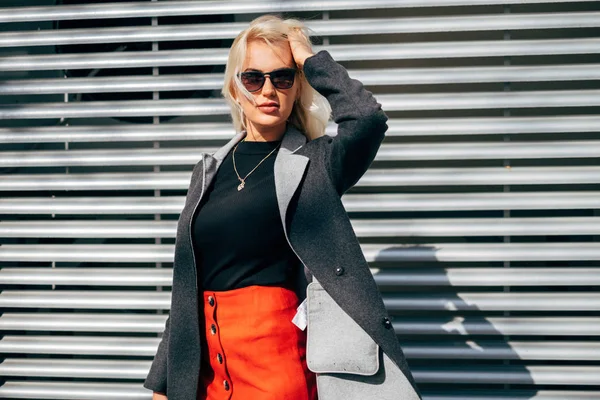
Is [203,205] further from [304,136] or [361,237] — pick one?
[361,237]

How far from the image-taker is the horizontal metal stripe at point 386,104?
3.12 metres

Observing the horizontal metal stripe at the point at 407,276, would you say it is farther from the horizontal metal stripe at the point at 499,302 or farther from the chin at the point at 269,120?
the chin at the point at 269,120

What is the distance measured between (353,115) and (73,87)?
2.10 metres

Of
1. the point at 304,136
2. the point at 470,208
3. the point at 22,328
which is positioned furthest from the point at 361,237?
the point at 22,328

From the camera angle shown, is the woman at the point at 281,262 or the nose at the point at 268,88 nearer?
the woman at the point at 281,262

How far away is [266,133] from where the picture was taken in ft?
7.50

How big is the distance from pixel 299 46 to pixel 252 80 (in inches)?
8.8

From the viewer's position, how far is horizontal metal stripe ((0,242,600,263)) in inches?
123

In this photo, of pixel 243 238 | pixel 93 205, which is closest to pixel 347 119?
pixel 243 238

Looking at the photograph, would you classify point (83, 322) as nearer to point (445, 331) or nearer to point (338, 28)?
point (445, 331)

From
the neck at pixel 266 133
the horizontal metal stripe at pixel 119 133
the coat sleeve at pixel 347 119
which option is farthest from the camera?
the horizontal metal stripe at pixel 119 133

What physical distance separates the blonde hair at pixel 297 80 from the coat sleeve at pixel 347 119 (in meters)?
0.19

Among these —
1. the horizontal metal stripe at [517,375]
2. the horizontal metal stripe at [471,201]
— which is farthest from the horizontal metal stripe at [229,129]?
the horizontal metal stripe at [517,375]

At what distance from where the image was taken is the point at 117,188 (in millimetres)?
3348
